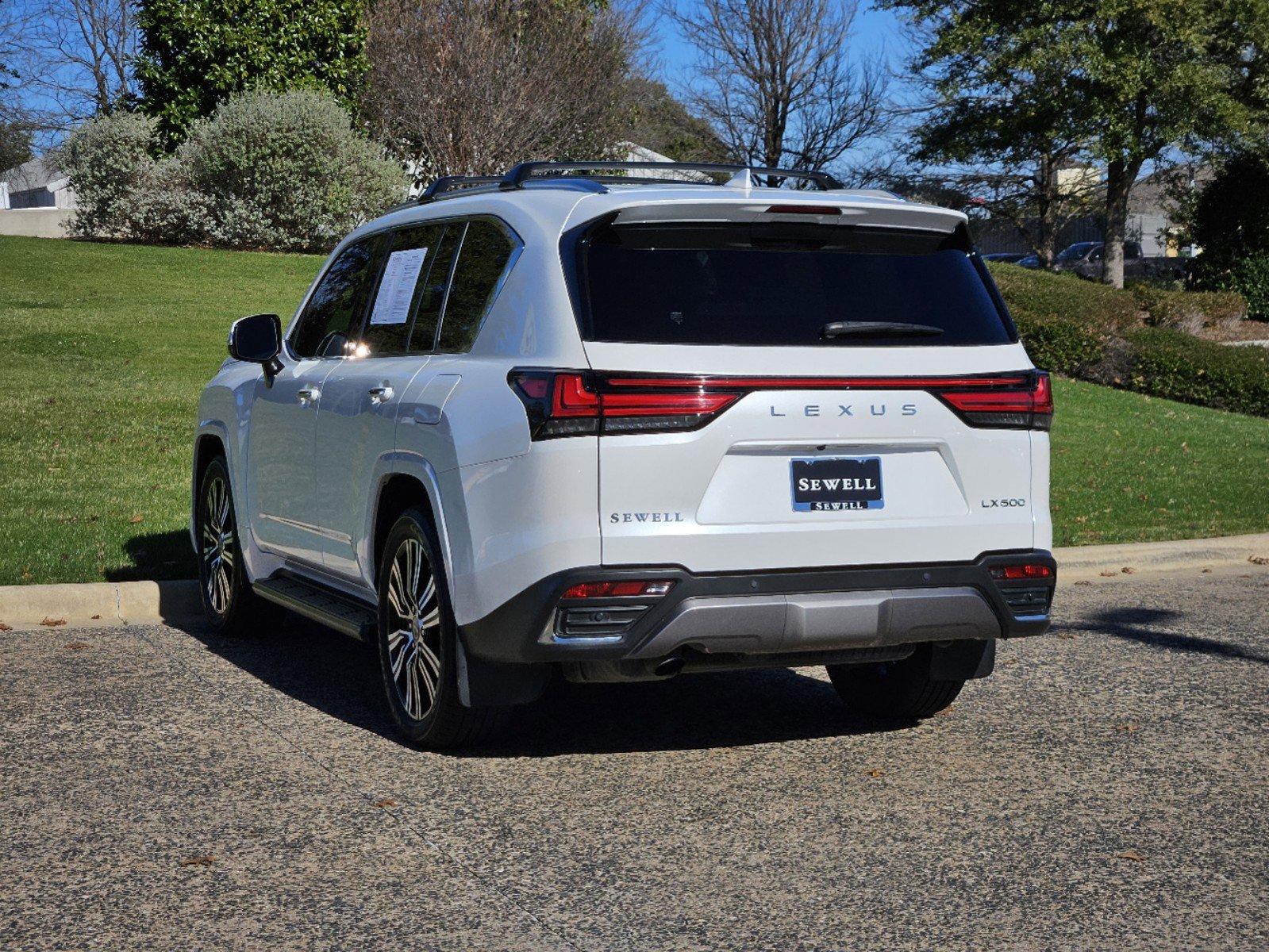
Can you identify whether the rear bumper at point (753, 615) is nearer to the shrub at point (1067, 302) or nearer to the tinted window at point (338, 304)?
the tinted window at point (338, 304)

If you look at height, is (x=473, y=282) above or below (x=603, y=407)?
above

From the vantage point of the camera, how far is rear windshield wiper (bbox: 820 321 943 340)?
5332 mm

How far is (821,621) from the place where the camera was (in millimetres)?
5160

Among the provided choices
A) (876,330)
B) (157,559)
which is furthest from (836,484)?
(157,559)

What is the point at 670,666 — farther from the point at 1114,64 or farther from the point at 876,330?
the point at 1114,64

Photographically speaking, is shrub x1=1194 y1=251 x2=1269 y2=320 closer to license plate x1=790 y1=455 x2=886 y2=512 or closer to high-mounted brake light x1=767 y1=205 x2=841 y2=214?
high-mounted brake light x1=767 y1=205 x2=841 y2=214

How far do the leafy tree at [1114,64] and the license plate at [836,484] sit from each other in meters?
28.0

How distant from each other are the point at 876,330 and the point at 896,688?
5.47ft

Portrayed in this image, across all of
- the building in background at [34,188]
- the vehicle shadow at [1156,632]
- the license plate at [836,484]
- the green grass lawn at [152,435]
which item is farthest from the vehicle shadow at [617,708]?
the building in background at [34,188]

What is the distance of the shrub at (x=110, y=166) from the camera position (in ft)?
97.1

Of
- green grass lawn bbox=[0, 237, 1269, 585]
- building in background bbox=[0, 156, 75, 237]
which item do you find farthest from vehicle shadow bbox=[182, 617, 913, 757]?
building in background bbox=[0, 156, 75, 237]

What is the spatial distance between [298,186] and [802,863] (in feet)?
83.0

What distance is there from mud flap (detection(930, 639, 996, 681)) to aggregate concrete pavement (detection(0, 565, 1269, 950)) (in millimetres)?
275

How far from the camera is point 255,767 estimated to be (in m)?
5.68
